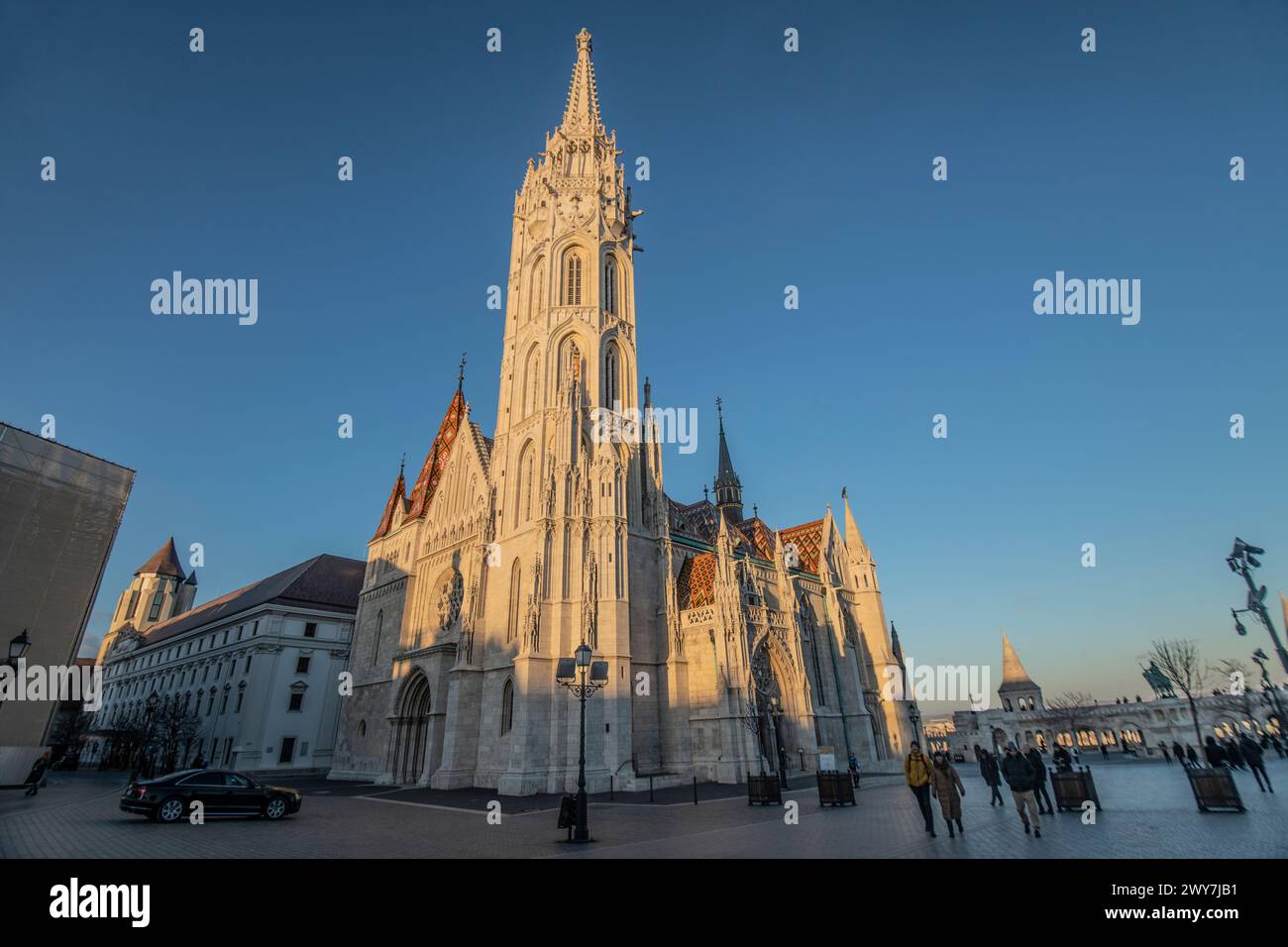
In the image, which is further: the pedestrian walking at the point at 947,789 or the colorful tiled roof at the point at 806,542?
the colorful tiled roof at the point at 806,542

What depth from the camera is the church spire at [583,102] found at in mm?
42584

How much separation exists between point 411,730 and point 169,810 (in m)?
16.6

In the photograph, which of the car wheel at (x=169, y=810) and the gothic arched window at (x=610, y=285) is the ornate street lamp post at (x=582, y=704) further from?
the gothic arched window at (x=610, y=285)

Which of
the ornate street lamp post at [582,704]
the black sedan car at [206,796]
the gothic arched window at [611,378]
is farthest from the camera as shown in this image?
the gothic arched window at [611,378]

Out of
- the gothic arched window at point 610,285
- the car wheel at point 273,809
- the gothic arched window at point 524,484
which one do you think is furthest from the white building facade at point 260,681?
the gothic arched window at point 610,285

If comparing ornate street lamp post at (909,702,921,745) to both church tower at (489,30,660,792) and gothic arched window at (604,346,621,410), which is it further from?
gothic arched window at (604,346,621,410)

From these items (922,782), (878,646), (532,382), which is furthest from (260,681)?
(922,782)

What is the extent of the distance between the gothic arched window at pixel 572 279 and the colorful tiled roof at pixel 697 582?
54.4 ft

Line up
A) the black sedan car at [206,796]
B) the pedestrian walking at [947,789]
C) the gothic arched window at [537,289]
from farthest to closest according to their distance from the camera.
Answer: the gothic arched window at [537,289], the black sedan car at [206,796], the pedestrian walking at [947,789]

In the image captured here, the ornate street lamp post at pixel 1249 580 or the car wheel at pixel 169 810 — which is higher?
the ornate street lamp post at pixel 1249 580

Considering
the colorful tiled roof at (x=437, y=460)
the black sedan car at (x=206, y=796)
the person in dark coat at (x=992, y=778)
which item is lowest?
the black sedan car at (x=206, y=796)
